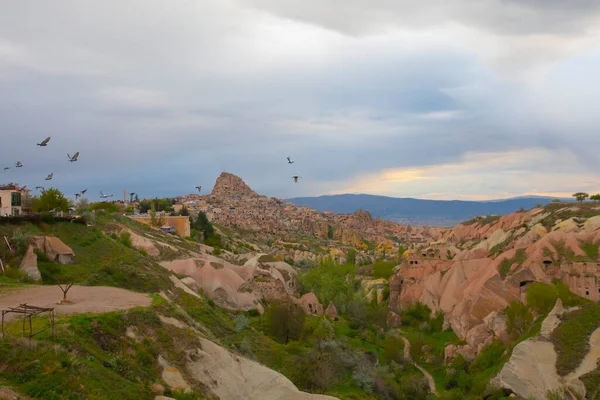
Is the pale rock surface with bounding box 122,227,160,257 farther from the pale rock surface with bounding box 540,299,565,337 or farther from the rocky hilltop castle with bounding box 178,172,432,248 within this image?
the rocky hilltop castle with bounding box 178,172,432,248

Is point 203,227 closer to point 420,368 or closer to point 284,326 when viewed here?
point 420,368

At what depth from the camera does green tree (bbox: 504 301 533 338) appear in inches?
1326

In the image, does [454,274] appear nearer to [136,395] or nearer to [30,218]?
[30,218]

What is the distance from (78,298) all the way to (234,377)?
638 centimetres

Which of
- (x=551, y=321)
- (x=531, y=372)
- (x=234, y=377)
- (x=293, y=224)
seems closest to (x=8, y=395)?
(x=234, y=377)

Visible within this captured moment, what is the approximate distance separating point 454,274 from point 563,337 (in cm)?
2663

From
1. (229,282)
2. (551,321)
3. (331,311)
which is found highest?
(551,321)

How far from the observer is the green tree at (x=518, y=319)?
1326 inches

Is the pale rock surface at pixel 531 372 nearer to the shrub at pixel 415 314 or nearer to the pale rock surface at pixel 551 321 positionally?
the pale rock surface at pixel 551 321

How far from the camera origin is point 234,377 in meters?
17.7

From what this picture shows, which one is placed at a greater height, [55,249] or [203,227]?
[55,249]

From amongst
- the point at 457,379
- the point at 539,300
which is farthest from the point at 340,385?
the point at 539,300

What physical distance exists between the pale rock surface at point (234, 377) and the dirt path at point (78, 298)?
313 centimetres

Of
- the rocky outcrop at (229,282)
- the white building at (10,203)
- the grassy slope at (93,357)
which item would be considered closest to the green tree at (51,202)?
the white building at (10,203)
